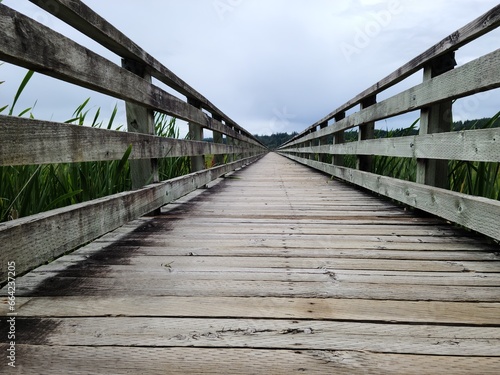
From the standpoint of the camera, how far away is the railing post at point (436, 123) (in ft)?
7.56

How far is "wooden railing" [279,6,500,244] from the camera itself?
1.69 m

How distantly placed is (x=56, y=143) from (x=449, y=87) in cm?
204

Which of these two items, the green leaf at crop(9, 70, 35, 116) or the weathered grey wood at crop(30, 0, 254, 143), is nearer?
the weathered grey wood at crop(30, 0, 254, 143)

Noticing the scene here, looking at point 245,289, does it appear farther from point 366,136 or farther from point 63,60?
point 366,136

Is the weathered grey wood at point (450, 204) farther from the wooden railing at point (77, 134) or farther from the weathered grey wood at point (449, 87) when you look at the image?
the wooden railing at point (77, 134)

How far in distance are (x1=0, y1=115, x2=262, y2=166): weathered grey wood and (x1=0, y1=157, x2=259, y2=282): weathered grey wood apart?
0.66ft

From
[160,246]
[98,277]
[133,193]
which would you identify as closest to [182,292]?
[98,277]

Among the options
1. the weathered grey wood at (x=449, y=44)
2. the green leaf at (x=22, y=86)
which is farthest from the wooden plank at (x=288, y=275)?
the weathered grey wood at (x=449, y=44)

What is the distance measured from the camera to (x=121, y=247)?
1.81 metres

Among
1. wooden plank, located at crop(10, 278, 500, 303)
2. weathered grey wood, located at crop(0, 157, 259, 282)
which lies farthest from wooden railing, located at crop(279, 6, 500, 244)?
weathered grey wood, located at crop(0, 157, 259, 282)

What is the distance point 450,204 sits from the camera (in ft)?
6.56

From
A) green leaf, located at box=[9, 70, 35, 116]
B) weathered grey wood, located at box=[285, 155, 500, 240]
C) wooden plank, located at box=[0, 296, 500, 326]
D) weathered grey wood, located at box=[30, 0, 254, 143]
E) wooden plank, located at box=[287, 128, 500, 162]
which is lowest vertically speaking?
wooden plank, located at box=[0, 296, 500, 326]

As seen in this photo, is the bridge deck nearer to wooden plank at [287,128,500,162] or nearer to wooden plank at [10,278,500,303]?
wooden plank at [10,278,500,303]

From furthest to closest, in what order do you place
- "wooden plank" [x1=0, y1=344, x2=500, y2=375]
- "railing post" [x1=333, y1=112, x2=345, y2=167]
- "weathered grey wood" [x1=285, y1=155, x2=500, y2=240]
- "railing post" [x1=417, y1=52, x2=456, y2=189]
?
"railing post" [x1=333, y1=112, x2=345, y2=167], "railing post" [x1=417, y1=52, x2=456, y2=189], "weathered grey wood" [x1=285, y1=155, x2=500, y2=240], "wooden plank" [x1=0, y1=344, x2=500, y2=375]
